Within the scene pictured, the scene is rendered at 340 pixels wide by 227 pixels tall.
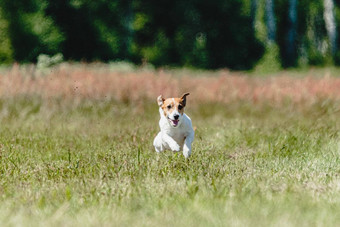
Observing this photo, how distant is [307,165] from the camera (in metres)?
5.84

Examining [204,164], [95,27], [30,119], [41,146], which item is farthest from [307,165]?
[95,27]

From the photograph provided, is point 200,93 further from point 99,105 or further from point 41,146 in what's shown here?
point 41,146

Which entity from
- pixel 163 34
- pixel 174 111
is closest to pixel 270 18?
pixel 163 34

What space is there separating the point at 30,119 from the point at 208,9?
104 feet

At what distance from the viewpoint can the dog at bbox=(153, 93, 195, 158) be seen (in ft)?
18.8

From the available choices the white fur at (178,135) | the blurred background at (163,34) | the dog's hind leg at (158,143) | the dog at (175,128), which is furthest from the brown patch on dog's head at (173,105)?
the blurred background at (163,34)

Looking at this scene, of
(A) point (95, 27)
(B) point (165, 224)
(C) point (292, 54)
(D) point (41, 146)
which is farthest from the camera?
(C) point (292, 54)

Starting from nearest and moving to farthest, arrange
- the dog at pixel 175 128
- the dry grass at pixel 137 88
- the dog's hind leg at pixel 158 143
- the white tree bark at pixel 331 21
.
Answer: the dog at pixel 175 128 < the dog's hind leg at pixel 158 143 < the dry grass at pixel 137 88 < the white tree bark at pixel 331 21

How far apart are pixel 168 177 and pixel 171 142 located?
2.55 feet

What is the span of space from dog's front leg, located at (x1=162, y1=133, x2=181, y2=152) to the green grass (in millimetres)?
128

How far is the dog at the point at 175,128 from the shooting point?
574cm

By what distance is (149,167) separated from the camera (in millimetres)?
5547

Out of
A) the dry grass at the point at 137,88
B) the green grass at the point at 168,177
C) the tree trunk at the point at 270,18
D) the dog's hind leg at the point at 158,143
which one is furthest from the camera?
the tree trunk at the point at 270,18

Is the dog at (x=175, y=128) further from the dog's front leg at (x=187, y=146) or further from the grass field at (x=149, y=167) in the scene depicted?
the grass field at (x=149, y=167)
